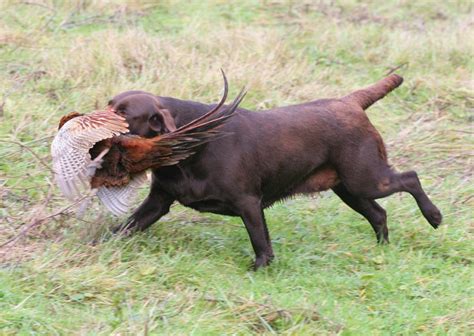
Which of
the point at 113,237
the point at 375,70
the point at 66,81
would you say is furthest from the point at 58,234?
the point at 375,70

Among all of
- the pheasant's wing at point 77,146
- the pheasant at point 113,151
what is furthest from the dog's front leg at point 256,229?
the pheasant's wing at point 77,146

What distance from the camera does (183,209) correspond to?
606 cm

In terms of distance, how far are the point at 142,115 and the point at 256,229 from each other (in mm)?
935

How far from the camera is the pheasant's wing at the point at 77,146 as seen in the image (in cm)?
465

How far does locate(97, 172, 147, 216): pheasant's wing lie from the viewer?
5.07 m

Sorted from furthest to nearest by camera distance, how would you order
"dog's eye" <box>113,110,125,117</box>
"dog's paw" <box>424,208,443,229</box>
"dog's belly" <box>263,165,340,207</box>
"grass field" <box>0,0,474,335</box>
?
"dog's paw" <box>424,208,443,229</box>
"dog's belly" <box>263,165,340,207</box>
"dog's eye" <box>113,110,125,117</box>
"grass field" <box>0,0,474,335</box>

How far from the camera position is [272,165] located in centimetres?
548

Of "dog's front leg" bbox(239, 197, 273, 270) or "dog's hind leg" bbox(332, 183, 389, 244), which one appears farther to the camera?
"dog's hind leg" bbox(332, 183, 389, 244)

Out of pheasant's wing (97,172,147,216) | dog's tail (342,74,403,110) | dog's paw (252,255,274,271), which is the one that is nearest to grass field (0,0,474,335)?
dog's paw (252,255,274,271)

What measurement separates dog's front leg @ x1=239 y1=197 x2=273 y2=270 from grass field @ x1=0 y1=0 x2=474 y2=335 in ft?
0.32

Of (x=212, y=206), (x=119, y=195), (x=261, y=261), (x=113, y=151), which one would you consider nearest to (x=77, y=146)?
(x=113, y=151)

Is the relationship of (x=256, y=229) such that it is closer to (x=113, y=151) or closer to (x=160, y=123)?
(x=160, y=123)

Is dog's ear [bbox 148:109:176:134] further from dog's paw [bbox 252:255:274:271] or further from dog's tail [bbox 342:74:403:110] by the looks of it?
dog's tail [bbox 342:74:403:110]

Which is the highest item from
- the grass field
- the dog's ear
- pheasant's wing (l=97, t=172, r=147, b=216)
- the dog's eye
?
the dog's eye
